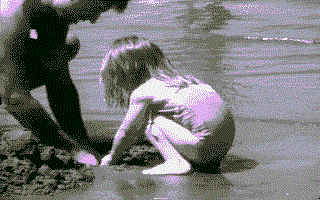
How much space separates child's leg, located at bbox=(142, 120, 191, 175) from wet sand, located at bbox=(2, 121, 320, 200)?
62 millimetres

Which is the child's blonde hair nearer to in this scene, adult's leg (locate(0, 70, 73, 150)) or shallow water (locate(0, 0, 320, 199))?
adult's leg (locate(0, 70, 73, 150))

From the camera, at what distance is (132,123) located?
548cm

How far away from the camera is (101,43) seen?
1259 centimetres

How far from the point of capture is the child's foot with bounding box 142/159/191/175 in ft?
17.9

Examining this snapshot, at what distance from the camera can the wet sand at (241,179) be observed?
500cm

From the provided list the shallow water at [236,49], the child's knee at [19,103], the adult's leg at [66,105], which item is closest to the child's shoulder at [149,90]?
the child's knee at [19,103]

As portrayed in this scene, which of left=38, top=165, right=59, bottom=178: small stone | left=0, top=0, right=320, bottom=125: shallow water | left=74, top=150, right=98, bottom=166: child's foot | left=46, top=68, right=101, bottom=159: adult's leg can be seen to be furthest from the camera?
left=0, top=0, right=320, bottom=125: shallow water

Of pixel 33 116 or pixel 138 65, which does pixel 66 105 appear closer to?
pixel 33 116

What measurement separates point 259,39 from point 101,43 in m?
2.80

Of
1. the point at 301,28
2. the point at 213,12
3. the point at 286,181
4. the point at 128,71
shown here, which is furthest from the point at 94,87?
the point at 213,12

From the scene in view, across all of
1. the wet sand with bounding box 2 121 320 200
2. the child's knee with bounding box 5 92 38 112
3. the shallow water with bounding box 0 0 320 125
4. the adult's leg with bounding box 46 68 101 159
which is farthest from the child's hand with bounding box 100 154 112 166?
the shallow water with bounding box 0 0 320 125

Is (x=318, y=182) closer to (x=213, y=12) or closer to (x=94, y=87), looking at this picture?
(x=94, y=87)

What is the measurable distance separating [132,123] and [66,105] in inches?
41.5

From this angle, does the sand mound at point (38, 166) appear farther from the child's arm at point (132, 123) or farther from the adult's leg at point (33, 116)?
the child's arm at point (132, 123)
